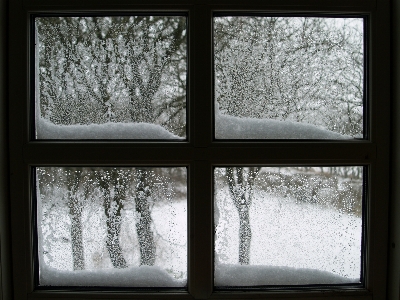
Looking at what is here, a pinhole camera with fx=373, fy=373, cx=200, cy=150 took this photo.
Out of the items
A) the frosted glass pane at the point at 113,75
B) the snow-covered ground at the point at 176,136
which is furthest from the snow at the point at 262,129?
the frosted glass pane at the point at 113,75

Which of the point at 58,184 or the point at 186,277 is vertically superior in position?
the point at 58,184

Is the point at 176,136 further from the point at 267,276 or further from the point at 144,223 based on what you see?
the point at 267,276

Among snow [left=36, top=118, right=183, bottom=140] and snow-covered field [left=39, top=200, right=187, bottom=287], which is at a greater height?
snow [left=36, top=118, right=183, bottom=140]

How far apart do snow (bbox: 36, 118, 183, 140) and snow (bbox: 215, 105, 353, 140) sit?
120 mm

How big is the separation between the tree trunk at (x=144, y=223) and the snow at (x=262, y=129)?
0.23 meters

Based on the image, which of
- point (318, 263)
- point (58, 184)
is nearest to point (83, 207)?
point (58, 184)

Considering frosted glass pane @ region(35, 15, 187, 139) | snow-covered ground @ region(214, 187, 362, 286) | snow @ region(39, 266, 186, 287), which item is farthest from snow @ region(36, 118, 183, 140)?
snow @ region(39, 266, 186, 287)

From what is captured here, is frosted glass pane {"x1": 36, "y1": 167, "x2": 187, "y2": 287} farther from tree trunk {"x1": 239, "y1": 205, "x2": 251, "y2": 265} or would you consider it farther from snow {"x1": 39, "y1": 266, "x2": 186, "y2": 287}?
tree trunk {"x1": 239, "y1": 205, "x2": 251, "y2": 265}

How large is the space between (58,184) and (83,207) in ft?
0.30

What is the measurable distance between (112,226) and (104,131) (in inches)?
10.2

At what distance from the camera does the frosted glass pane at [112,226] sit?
1005 mm

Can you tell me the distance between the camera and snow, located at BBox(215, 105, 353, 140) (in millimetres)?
1003

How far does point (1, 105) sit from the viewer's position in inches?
37.7

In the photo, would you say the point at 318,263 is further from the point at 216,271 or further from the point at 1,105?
the point at 1,105
